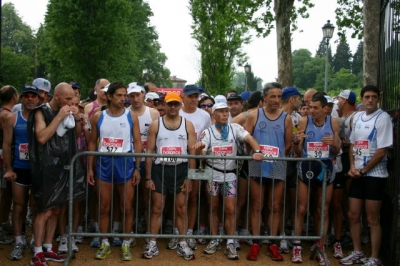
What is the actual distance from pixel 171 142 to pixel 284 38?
9.83 metres

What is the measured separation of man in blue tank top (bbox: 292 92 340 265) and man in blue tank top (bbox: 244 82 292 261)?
0.23 metres

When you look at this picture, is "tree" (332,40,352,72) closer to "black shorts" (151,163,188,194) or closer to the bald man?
"black shorts" (151,163,188,194)

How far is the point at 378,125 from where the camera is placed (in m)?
5.71

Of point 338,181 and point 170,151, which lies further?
point 338,181

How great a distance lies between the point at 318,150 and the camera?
611 centimetres

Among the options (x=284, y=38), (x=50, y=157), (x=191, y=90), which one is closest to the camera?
(x=50, y=157)

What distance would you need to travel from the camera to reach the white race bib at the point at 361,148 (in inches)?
228

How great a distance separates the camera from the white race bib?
5.79m

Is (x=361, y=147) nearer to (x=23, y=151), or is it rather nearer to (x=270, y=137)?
(x=270, y=137)

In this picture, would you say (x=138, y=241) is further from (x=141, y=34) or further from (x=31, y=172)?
(x=141, y=34)

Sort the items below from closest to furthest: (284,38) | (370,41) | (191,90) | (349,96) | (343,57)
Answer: (191,90), (349,96), (370,41), (284,38), (343,57)

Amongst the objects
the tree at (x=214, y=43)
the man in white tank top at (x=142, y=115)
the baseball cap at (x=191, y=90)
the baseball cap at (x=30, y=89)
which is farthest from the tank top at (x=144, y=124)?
the tree at (x=214, y=43)

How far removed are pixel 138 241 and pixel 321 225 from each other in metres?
2.61

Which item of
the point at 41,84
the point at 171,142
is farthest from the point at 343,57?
the point at 41,84
